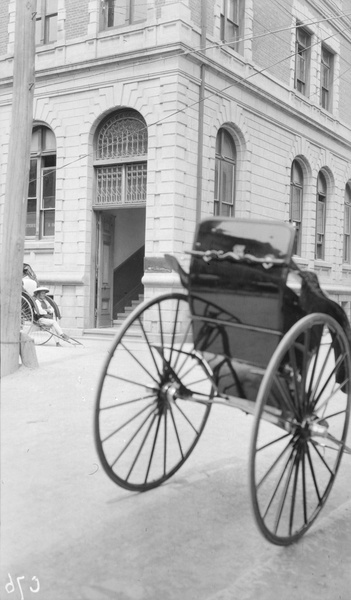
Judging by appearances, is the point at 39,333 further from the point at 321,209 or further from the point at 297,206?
the point at 297,206

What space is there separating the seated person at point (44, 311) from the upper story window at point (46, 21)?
233 inches

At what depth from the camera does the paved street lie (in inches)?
93.3

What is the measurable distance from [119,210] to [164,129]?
2.72 m

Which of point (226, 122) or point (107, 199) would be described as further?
point (107, 199)

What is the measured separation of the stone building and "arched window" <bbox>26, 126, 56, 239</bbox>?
0.03 m

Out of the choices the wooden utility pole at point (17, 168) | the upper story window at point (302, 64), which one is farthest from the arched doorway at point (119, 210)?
the wooden utility pole at point (17, 168)

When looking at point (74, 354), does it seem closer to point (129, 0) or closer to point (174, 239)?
point (174, 239)

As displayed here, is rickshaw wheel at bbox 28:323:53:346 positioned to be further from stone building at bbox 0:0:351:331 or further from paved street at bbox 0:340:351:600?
paved street at bbox 0:340:351:600

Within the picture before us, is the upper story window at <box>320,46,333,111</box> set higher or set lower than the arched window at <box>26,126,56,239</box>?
higher

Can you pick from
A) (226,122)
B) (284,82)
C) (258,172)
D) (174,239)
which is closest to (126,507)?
(258,172)

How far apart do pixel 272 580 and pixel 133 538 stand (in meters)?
0.65

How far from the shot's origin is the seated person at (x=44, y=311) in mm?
9910

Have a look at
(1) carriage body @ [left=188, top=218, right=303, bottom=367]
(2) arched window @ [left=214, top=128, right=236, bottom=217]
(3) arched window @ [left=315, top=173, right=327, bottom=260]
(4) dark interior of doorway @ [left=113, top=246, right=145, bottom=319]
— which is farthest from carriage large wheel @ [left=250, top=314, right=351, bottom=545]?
(4) dark interior of doorway @ [left=113, top=246, right=145, bottom=319]

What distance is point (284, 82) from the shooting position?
9.19 metres
